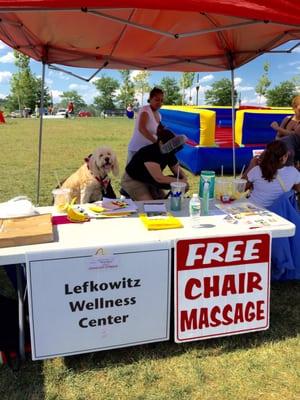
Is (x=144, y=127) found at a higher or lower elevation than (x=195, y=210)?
higher

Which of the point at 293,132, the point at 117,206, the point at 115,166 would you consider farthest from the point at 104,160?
the point at 293,132

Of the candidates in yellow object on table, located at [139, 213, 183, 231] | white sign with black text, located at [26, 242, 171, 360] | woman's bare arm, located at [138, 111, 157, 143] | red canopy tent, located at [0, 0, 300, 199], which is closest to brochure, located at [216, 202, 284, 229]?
yellow object on table, located at [139, 213, 183, 231]

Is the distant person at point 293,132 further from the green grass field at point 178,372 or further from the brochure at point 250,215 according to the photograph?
the green grass field at point 178,372

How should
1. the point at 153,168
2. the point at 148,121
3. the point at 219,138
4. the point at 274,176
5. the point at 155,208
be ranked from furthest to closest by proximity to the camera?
the point at 219,138 < the point at 148,121 < the point at 153,168 < the point at 274,176 < the point at 155,208

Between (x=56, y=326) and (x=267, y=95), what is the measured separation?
52553mm

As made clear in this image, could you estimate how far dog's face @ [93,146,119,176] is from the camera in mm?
3764

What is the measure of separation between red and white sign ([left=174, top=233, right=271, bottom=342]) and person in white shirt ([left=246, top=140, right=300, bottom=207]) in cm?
81

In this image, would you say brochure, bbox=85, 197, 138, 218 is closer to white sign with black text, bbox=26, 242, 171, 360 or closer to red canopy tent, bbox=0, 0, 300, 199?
white sign with black text, bbox=26, 242, 171, 360

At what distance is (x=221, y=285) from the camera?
2.29 meters

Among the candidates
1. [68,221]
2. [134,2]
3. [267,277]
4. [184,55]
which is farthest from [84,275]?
[184,55]

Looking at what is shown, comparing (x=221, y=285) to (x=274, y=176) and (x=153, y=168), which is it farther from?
(x=153, y=168)

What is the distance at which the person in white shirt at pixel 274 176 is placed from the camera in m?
2.96

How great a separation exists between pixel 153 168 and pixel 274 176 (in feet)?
3.40

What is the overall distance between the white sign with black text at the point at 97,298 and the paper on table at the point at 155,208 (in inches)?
21.7
